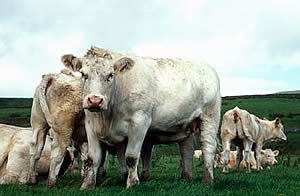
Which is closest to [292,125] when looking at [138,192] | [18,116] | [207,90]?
[18,116]

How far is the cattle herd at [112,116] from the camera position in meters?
11.5

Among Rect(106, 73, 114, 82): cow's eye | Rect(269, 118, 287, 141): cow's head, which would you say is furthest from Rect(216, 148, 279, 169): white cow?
Rect(106, 73, 114, 82): cow's eye

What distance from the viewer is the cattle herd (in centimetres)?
1146

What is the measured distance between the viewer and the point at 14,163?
41.8ft

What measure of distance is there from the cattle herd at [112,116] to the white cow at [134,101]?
17mm

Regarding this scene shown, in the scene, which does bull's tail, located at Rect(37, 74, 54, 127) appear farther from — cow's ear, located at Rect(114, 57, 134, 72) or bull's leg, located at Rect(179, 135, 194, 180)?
bull's leg, located at Rect(179, 135, 194, 180)

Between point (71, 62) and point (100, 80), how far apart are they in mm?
1167

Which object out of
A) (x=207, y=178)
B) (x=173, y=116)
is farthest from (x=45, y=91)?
(x=207, y=178)

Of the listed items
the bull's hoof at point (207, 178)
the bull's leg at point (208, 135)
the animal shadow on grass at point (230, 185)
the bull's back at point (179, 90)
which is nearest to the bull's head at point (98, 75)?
the bull's back at point (179, 90)

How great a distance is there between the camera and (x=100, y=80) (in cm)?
1095

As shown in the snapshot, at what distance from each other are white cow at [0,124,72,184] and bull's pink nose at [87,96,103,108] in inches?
125

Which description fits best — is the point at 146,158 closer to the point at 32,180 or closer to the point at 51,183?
the point at 32,180

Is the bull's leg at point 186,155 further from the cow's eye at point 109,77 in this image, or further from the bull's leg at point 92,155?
the cow's eye at point 109,77

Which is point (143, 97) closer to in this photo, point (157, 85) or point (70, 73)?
point (157, 85)
